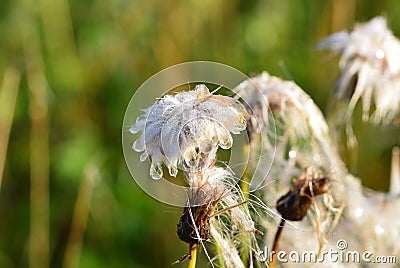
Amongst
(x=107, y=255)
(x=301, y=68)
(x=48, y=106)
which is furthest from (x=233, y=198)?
(x=301, y=68)

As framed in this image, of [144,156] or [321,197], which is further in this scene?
[321,197]

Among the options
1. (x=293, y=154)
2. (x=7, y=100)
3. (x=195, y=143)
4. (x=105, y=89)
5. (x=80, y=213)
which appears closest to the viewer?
(x=195, y=143)

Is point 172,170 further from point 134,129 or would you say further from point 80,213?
point 80,213

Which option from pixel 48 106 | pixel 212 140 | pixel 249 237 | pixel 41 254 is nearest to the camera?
pixel 212 140

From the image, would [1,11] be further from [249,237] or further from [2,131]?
[249,237]

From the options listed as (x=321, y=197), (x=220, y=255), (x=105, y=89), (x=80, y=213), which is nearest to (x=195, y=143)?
(x=220, y=255)

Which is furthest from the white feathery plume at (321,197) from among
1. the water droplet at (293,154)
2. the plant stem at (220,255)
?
the plant stem at (220,255)

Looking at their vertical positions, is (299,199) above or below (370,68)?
below
